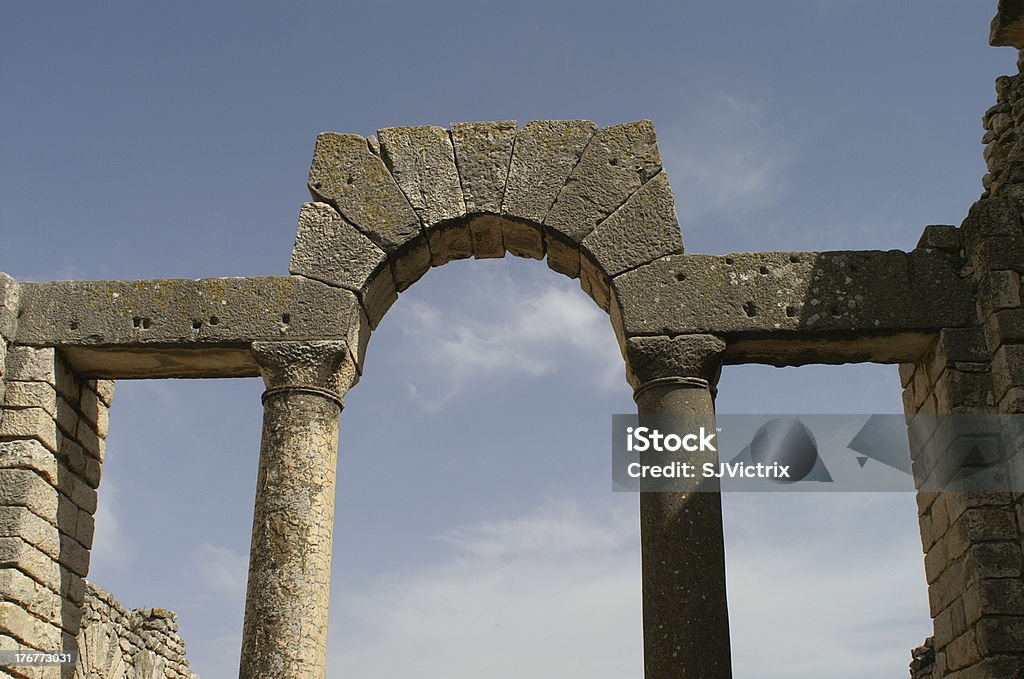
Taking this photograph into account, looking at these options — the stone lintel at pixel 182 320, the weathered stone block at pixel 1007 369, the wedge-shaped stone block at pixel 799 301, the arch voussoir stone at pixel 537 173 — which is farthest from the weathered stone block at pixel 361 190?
the weathered stone block at pixel 1007 369

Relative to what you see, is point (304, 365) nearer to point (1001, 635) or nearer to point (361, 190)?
point (361, 190)

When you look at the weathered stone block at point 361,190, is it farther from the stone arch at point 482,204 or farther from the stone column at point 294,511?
the stone column at point 294,511

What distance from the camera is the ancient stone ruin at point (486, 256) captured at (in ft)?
21.3

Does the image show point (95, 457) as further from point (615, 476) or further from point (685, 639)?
point (685, 639)

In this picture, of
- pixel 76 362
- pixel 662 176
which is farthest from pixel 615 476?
pixel 76 362

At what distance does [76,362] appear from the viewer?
7.74 meters

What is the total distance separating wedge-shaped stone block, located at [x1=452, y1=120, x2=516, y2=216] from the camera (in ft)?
25.2

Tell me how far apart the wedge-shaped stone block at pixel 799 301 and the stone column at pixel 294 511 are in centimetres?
218

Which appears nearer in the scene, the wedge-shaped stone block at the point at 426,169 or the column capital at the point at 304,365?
the column capital at the point at 304,365

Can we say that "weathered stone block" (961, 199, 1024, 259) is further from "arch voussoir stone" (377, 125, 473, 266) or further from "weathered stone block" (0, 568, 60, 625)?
"weathered stone block" (0, 568, 60, 625)

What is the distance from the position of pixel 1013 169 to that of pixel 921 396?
2.11 meters

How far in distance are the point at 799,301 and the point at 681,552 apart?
2140 mm

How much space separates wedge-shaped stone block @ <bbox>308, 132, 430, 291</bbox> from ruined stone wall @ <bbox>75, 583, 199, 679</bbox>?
4.69 meters

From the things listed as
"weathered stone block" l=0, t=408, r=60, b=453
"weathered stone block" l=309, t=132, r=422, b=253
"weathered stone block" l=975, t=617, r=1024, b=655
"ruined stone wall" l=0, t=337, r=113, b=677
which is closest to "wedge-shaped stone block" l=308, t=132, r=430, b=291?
"weathered stone block" l=309, t=132, r=422, b=253
